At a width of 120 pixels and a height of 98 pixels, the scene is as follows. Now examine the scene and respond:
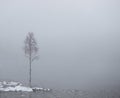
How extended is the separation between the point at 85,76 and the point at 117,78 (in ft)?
19.7

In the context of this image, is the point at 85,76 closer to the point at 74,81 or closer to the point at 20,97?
the point at 74,81

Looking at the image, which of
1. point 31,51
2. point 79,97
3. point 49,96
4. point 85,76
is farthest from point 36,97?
point 85,76

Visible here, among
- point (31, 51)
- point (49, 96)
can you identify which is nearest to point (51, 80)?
point (31, 51)

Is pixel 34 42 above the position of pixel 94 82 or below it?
above

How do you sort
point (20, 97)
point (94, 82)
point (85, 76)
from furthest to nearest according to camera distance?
1. point (85, 76)
2. point (94, 82)
3. point (20, 97)

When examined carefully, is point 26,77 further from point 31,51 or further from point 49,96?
point 49,96

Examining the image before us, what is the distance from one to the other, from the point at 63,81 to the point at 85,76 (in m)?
5.77

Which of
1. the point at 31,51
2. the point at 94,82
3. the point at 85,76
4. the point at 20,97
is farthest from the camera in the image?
the point at 85,76

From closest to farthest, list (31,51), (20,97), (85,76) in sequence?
(20,97) → (31,51) → (85,76)

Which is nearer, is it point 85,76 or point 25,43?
point 25,43

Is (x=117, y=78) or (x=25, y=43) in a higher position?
(x=25, y=43)

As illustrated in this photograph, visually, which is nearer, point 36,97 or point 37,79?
point 36,97

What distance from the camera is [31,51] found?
29391mm

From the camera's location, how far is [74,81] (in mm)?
36812
